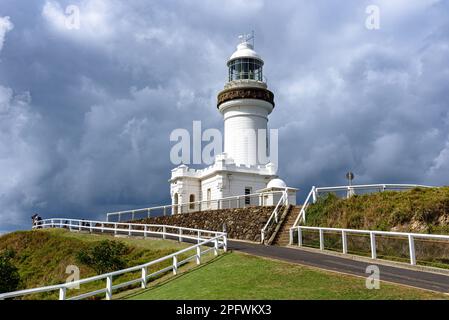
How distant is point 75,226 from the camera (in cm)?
3438

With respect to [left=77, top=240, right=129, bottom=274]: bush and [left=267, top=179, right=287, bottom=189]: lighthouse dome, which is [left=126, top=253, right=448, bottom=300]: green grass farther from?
[left=267, top=179, right=287, bottom=189]: lighthouse dome

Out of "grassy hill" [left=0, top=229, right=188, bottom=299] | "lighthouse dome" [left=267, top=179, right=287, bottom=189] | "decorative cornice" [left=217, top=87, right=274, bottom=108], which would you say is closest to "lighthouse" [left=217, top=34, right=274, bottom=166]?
"decorative cornice" [left=217, top=87, right=274, bottom=108]

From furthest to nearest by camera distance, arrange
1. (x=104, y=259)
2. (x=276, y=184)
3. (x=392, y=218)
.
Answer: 1. (x=276, y=184)
2. (x=392, y=218)
3. (x=104, y=259)

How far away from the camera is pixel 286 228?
968 inches

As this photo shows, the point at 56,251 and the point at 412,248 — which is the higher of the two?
the point at 412,248

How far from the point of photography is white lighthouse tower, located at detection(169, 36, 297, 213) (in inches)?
1473

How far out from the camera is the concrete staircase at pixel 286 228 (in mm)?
23359

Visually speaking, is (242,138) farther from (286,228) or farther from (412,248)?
(412,248)

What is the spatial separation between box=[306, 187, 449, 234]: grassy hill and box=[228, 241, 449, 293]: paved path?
3.45 metres

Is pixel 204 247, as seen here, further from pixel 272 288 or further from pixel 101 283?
pixel 272 288

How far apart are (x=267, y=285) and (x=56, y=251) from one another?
69.0 feet

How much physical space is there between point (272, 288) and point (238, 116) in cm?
2974

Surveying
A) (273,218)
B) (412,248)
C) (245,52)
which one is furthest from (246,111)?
(412,248)
